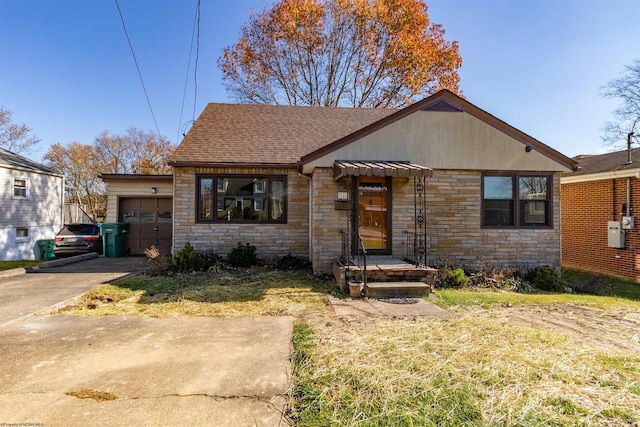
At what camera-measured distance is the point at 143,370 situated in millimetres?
3201

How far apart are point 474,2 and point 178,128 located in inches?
566

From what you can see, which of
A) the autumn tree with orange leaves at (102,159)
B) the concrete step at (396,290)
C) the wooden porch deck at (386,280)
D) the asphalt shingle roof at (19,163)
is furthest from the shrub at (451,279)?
the autumn tree with orange leaves at (102,159)

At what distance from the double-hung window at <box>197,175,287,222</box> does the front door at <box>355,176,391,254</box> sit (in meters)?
2.63

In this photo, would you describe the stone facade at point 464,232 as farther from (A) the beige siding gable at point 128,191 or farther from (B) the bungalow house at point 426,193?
(A) the beige siding gable at point 128,191

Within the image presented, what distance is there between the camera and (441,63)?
1970 cm

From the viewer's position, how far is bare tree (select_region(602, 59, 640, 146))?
18.8m

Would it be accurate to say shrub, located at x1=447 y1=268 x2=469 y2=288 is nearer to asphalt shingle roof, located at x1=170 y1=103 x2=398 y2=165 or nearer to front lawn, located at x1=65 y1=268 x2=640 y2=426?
front lawn, located at x1=65 y1=268 x2=640 y2=426

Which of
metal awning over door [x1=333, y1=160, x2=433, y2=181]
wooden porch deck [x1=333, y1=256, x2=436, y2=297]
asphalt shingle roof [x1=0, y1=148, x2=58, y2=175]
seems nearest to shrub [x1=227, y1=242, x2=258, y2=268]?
wooden porch deck [x1=333, y1=256, x2=436, y2=297]

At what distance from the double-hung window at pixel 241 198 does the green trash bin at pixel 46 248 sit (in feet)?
29.0

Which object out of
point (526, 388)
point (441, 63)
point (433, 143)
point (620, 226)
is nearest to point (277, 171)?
point (433, 143)

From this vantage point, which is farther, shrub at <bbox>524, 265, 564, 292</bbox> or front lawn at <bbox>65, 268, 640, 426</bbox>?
shrub at <bbox>524, 265, 564, 292</bbox>

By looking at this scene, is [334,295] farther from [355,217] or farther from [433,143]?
[433,143]

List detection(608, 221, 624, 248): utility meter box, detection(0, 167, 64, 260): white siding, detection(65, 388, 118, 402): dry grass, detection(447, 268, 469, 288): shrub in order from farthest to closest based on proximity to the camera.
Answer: detection(0, 167, 64, 260): white siding
detection(608, 221, 624, 248): utility meter box
detection(447, 268, 469, 288): shrub
detection(65, 388, 118, 402): dry grass

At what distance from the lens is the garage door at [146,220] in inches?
502
